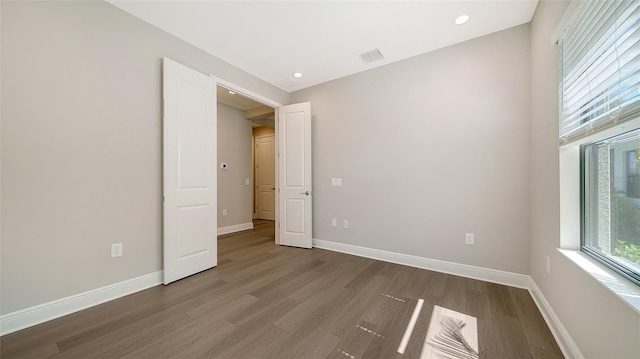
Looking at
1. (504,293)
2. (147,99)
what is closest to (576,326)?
(504,293)

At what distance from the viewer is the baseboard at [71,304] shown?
1603 millimetres

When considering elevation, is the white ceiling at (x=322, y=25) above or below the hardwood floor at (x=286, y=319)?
above

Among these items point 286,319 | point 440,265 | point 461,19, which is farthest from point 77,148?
point 440,265

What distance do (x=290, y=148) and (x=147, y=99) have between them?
1.98 metres

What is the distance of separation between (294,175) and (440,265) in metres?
2.44

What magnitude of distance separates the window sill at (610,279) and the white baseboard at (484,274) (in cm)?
49

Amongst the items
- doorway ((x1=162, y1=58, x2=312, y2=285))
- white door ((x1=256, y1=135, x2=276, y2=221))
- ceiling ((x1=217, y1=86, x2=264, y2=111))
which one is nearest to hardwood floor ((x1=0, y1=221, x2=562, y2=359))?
doorway ((x1=162, y1=58, x2=312, y2=285))

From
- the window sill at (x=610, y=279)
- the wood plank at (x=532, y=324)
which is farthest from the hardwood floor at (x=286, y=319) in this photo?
the window sill at (x=610, y=279)

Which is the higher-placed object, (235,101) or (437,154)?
(235,101)

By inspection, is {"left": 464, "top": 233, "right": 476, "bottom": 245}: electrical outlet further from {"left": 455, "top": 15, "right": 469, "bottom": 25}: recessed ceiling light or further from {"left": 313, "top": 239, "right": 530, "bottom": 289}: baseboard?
{"left": 455, "top": 15, "right": 469, "bottom": 25}: recessed ceiling light

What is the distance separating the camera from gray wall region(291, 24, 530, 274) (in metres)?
2.34

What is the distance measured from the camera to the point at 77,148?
188 centimetres

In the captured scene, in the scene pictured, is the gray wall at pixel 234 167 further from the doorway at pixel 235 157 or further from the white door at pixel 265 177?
the white door at pixel 265 177

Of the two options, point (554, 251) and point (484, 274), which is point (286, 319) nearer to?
point (554, 251)
